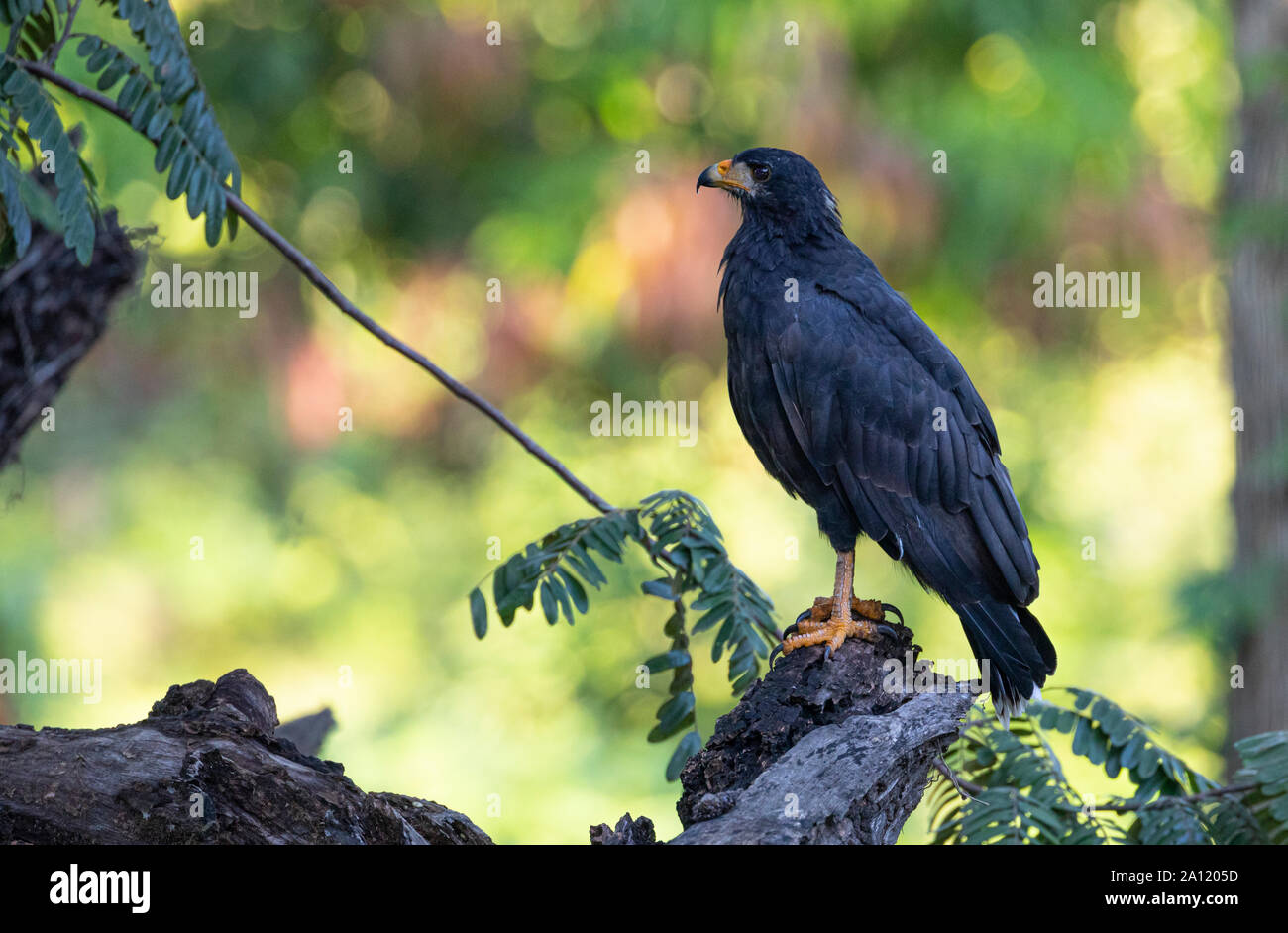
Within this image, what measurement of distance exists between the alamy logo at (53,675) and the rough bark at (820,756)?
19.2 feet

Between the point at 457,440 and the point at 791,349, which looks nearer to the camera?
the point at 791,349

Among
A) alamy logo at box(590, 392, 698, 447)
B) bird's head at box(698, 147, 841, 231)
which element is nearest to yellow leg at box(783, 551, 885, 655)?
bird's head at box(698, 147, 841, 231)

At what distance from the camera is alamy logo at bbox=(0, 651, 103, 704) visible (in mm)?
8070

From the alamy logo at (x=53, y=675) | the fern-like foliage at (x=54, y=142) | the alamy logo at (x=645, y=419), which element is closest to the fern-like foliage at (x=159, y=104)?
the fern-like foliage at (x=54, y=142)

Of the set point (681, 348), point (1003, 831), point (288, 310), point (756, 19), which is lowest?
point (1003, 831)

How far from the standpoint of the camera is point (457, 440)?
11.3 meters

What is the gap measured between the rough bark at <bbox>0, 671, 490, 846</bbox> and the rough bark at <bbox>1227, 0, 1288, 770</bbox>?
219 inches

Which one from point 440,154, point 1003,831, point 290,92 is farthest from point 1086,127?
point 1003,831

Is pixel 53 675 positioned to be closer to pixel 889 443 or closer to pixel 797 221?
pixel 797 221

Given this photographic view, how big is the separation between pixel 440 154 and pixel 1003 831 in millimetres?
10039

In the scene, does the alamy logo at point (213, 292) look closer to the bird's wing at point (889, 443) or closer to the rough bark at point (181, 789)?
the bird's wing at point (889, 443)

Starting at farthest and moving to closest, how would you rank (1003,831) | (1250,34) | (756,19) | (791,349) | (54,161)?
1. (756,19)
2. (1250,34)
3. (791,349)
4. (1003,831)
5. (54,161)

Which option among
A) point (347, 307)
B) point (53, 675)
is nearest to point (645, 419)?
point (53, 675)
